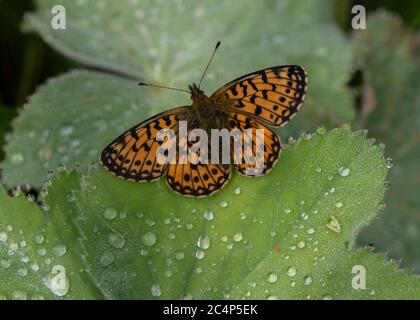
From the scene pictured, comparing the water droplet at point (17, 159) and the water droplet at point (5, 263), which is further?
the water droplet at point (17, 159)

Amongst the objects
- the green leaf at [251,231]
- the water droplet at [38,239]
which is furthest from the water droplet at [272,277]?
the water droplet at [38,239]

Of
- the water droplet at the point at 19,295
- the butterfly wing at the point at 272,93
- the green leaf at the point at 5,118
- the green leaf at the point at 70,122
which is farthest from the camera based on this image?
the green leaf at the point at 5,118

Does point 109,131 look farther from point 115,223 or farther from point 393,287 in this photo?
point 393,287

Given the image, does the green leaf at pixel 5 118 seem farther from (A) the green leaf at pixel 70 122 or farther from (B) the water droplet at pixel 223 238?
(B) the water droplet at pixel 223 238

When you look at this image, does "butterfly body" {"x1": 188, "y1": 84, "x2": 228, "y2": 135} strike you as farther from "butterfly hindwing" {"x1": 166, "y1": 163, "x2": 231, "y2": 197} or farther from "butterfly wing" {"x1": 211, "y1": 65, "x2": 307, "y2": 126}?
"butterfly hindwing" {"x1": 166, "y1": 163, "x2": 231, "y2": 197}

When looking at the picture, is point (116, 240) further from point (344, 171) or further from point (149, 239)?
point (344, 171)
